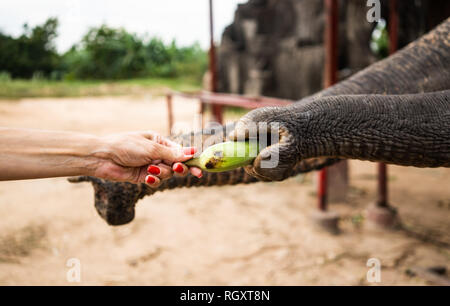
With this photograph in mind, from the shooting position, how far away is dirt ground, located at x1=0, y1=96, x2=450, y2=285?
7.49 feet

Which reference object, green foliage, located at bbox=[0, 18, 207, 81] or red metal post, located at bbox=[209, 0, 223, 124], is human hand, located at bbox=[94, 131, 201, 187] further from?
green foliage, located at bbox=[0, 18, 207, 81]

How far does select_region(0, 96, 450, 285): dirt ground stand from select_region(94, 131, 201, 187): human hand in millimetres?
1019

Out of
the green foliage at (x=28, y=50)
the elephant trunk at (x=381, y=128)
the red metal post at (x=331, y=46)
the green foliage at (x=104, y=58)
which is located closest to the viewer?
the elephant trunk at (x=381, y=128)

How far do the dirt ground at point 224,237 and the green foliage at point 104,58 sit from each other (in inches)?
372

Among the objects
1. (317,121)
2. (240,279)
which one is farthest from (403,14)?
(317,121)

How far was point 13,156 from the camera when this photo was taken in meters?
1.28

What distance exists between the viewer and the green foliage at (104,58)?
1201 cm

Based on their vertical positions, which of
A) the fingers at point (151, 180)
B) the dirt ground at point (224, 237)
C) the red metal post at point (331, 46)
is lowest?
the dirt ground at point (224, 237)

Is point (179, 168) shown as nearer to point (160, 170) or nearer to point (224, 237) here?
point (160, 170)

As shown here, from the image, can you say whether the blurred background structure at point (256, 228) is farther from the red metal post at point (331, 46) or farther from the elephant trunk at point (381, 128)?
the elephant trunk at point (381, 128)

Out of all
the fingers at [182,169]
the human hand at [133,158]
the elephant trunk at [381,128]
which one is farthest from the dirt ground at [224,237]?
the elephant trunk at [381,128]

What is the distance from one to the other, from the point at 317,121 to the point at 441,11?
2789 mm

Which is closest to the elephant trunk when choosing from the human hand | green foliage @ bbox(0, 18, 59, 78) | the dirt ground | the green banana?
the green banana

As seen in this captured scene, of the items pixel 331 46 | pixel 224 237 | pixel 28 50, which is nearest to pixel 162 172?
pixel 224 237
